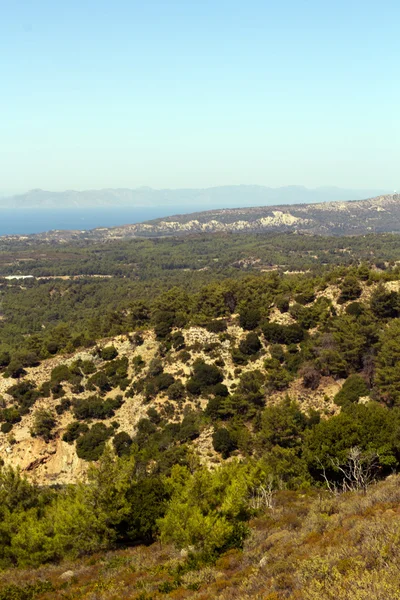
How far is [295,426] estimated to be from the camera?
138 ft

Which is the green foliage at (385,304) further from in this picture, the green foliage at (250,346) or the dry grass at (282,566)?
the dry grass at (282,566)

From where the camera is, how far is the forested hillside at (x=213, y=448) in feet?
63.4

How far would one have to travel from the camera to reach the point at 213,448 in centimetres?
4581

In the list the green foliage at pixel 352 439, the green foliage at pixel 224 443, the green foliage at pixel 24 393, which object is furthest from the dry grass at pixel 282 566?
the green foliage at pixel 24 393

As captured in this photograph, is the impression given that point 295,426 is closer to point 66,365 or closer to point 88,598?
point 88,598

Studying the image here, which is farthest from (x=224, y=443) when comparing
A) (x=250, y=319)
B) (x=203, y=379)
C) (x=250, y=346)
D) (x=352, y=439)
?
(x=250, y=319)

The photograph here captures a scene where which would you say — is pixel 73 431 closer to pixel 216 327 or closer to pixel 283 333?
pixel 216 327

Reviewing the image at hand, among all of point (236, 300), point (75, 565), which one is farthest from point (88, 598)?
point (236, 300)

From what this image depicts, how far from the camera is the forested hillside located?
63.4ft

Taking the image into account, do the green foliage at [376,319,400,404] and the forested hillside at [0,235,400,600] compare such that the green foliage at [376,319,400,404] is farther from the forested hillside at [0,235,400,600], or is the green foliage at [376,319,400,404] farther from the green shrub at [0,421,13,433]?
the green shrub at [0,421,13,433]

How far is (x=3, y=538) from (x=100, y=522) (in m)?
7.32

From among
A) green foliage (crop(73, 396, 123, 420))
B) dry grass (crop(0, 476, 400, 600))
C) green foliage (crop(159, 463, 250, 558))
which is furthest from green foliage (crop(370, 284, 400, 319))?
green foliage (crop(73, 396, 123, 420))

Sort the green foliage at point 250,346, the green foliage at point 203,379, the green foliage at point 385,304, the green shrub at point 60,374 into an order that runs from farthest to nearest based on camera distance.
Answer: the green shrub at point 60,374
the green foliage at point 385,304
the green foliage at point 250,346
the green foliage at point 203,379

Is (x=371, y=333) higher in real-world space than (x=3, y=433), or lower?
higher
